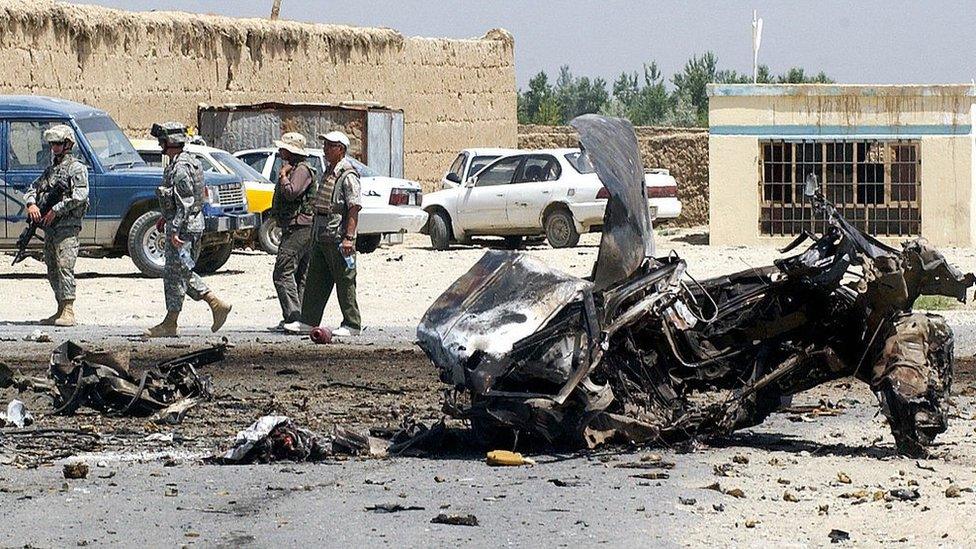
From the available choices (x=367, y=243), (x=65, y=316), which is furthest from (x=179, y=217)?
(x=367, y=243)

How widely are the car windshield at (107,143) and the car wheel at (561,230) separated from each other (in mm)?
7398

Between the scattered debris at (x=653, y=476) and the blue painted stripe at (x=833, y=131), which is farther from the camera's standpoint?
the blue painted stripe at (x=833, y=131)

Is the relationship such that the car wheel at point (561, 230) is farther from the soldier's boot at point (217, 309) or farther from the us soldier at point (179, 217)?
the us soldier at point (179, 217)

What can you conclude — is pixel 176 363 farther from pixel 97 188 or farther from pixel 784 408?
pixel 97 188

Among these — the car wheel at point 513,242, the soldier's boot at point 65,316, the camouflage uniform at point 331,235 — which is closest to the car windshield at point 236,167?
the car wheel at point 513,242

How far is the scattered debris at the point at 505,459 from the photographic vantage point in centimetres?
884

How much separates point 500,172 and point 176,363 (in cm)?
1652

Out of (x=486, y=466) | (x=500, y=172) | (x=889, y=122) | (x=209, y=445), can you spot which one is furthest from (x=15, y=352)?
(x=889, y=122)

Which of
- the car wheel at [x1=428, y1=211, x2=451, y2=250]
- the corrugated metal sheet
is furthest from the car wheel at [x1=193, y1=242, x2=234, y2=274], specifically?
the corrugated metal sheet

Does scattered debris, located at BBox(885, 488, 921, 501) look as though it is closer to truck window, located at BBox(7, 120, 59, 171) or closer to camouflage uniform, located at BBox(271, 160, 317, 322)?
camouflage uniform, located at BBox(271, 160, 317, 322)

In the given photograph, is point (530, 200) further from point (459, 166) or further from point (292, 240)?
point (292, 240)

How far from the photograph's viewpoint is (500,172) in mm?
27219

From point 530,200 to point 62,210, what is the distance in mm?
12323

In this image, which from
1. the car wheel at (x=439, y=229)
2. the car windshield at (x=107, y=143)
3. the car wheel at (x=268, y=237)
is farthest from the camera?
the car wheel at (x=439, y=229)
